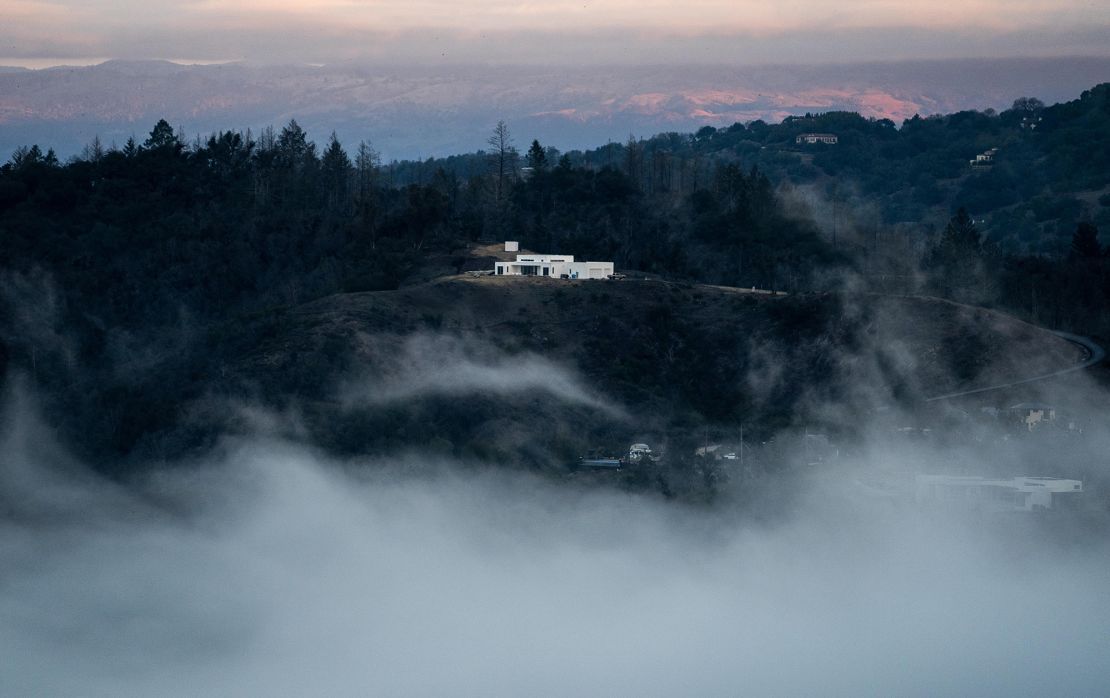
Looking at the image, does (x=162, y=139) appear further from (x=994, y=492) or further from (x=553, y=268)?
(x=994, y=492)

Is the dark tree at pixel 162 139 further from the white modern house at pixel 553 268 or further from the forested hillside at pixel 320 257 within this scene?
the white modern house at pixel 553 268

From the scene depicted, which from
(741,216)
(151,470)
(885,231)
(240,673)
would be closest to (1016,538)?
(240,673)

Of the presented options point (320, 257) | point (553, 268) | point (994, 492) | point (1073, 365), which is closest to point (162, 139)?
point (320, 257)

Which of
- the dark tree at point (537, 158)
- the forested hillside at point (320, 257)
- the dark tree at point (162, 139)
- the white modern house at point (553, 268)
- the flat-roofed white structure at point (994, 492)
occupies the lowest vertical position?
the flat-roofed white structure at point (994, 492)

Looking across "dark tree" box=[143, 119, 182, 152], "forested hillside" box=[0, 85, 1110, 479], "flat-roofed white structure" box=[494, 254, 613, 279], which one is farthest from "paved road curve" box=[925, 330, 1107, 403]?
"dark tree" box=[143, 119, 182, 152]

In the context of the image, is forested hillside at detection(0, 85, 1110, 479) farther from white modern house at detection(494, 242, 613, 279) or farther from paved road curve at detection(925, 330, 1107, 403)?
white modern house at detection(494, 242, 613, 279)

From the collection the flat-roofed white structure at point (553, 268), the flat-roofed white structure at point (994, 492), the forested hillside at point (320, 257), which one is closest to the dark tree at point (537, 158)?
the forested hillside at point (320, 257)

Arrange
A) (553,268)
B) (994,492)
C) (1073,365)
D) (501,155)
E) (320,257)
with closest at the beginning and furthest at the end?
(994,492) → (1073,365) → (553,268) → (320,257) → (501,155)
